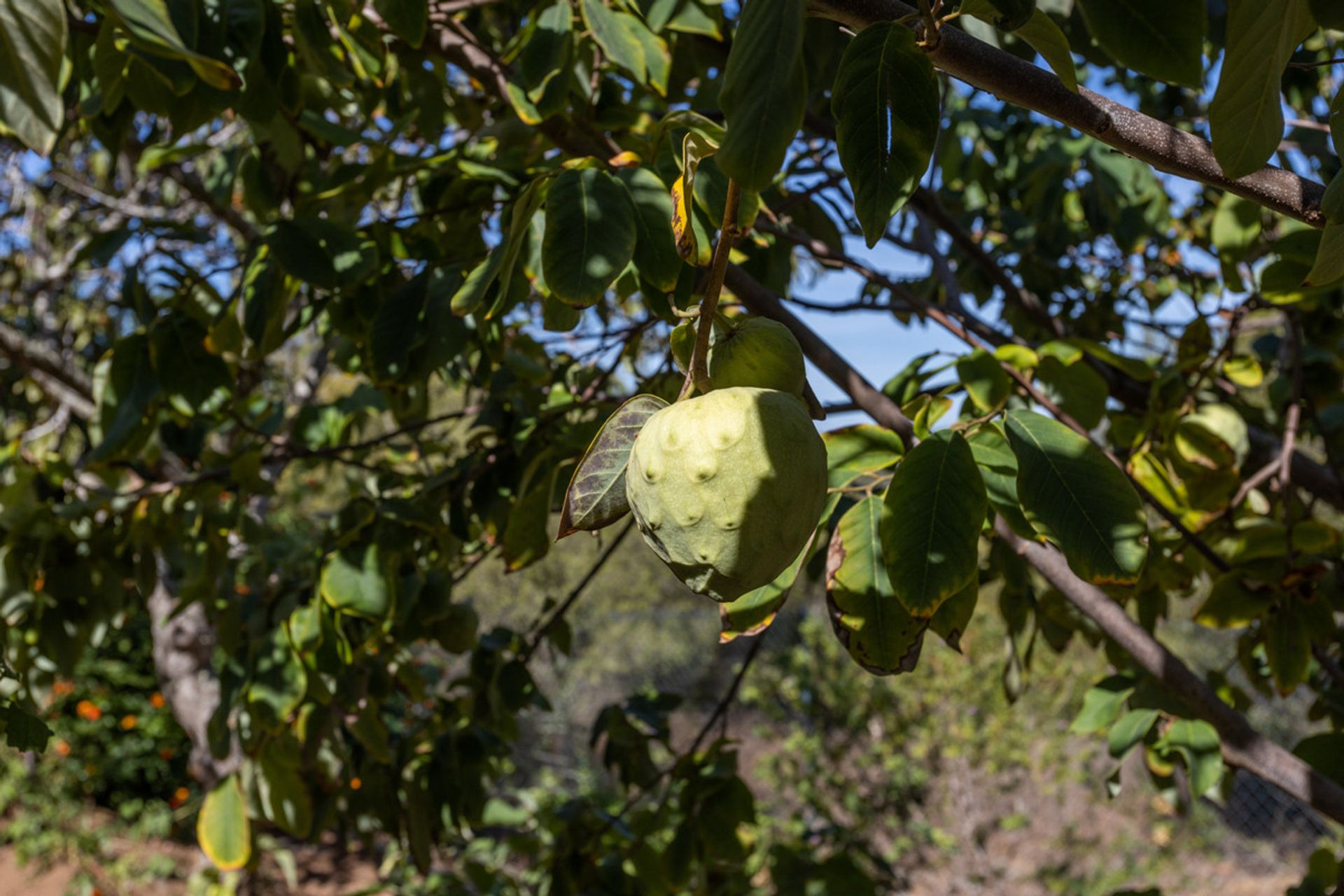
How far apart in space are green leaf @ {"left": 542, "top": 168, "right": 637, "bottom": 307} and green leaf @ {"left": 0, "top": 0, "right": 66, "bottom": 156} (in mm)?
499

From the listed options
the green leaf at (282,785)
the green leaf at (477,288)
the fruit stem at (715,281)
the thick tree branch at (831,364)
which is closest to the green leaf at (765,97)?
the fruit stem at (715,281)

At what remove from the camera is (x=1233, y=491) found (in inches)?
73.4

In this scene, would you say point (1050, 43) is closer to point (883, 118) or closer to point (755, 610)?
point (883, 118)

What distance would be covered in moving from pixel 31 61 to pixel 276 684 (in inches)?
52.5

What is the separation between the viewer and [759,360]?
749 millimetres

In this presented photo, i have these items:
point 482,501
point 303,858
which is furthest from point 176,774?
point 482,501

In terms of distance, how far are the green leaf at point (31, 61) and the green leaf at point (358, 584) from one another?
1.10 metres

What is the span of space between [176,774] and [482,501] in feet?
22.8

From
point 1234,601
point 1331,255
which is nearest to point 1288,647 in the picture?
point 1234,601

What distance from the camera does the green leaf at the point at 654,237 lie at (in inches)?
45.8

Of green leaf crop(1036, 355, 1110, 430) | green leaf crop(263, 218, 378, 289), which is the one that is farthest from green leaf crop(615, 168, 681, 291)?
green leaf crop(1036, 355, 1110, 430)

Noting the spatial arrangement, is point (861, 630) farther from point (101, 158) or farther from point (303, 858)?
point (303, 858)

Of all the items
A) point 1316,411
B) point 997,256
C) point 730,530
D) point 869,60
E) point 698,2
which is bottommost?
point 730,530

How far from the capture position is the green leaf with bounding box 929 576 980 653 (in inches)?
39.9
